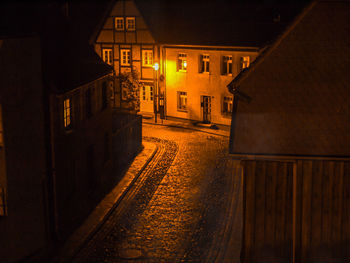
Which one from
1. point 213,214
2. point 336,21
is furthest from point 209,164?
point 336,21

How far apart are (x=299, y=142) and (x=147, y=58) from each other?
2457cm

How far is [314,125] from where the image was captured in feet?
49.8

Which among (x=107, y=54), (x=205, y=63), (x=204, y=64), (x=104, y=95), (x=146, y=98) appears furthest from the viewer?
(x=146, y=98)

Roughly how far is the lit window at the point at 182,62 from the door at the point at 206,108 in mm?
2646

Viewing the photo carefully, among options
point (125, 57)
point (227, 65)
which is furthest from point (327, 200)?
point (125, 57)

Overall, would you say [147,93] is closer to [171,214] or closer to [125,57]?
[125,57]

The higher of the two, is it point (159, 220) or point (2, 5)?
point (2, 5)

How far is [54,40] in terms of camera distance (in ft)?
63.6

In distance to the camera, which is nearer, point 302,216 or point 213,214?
point 302,216

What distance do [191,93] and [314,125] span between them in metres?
21.9

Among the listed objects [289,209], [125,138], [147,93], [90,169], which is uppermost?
[147,93]

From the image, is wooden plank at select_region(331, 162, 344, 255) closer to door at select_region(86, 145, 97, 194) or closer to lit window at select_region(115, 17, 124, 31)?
door at select_region(86, 145, 97, 194)

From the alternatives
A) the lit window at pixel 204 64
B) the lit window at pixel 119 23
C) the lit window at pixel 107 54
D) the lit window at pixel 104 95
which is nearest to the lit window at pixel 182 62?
the lit window at pixel 204 64

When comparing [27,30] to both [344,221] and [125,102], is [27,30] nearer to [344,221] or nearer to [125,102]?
[344,221]
